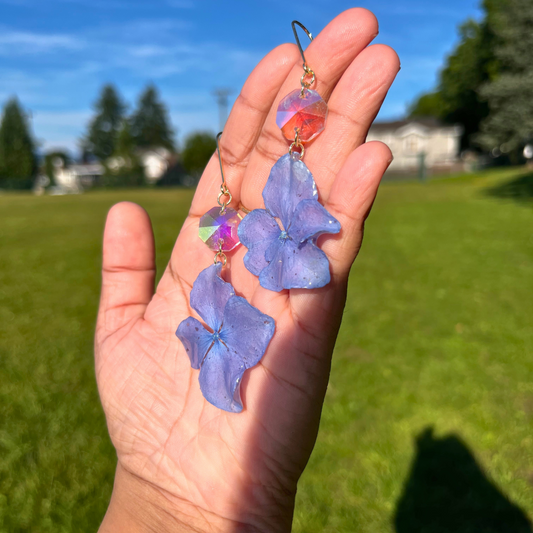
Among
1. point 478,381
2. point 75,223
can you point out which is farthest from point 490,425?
point 75,223

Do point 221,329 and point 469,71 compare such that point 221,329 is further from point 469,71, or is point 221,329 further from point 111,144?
point 111,144

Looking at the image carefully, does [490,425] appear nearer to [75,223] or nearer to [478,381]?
[478,381]

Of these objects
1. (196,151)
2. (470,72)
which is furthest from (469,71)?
(196,151)

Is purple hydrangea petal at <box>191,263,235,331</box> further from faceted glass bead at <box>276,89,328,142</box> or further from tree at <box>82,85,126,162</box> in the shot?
tree at <box>82,85,126,162</box>

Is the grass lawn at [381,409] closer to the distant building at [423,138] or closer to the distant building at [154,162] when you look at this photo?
the distant building at [423,138]

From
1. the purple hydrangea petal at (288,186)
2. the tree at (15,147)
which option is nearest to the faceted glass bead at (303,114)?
the purple hydrangea petal at (288,186)

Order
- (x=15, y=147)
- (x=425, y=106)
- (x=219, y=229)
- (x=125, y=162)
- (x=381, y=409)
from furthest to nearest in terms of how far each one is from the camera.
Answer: (x=425, y=106) → (x=15, y=147) → (x=125, y=162) → (x=381, y=409) → (x=219, y=229)

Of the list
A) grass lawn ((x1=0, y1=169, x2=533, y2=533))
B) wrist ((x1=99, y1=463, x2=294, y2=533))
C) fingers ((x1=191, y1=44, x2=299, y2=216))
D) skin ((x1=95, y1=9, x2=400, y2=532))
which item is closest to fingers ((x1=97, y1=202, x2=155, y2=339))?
skin ((x1=95, y1=9, x2=400, y2=532))
